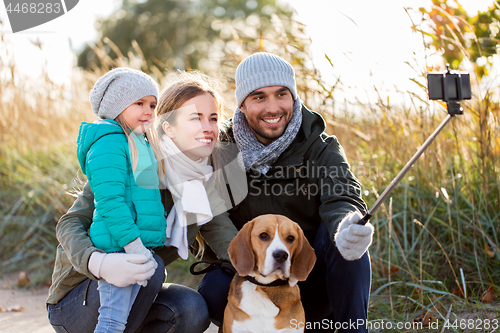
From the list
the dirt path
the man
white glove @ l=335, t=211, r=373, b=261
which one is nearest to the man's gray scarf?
the man

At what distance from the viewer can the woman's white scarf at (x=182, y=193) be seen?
254 cm

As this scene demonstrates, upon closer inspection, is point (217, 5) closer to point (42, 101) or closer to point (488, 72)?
point (42, 101)

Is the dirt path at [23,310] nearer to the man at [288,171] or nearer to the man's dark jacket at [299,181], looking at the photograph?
the man at [288,171]

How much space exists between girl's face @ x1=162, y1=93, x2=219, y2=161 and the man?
29 centimetres

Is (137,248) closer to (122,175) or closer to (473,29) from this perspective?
(122,175)

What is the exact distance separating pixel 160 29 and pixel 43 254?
2731cm

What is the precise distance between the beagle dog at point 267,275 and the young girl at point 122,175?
1.60ft

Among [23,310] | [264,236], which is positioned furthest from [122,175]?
[23,310]

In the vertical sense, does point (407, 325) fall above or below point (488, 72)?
below

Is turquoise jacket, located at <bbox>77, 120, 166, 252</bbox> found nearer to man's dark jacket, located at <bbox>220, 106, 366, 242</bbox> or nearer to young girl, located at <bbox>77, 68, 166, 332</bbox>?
young girl, located at <bbox>77, 68, 166, 332</bbox>

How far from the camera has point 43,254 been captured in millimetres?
4848

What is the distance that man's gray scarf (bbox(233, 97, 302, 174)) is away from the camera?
2789mm

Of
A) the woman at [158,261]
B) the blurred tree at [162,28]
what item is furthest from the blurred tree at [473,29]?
the blurred tree at [162,28]

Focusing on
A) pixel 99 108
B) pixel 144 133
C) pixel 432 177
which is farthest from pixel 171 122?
pixel 432 177
